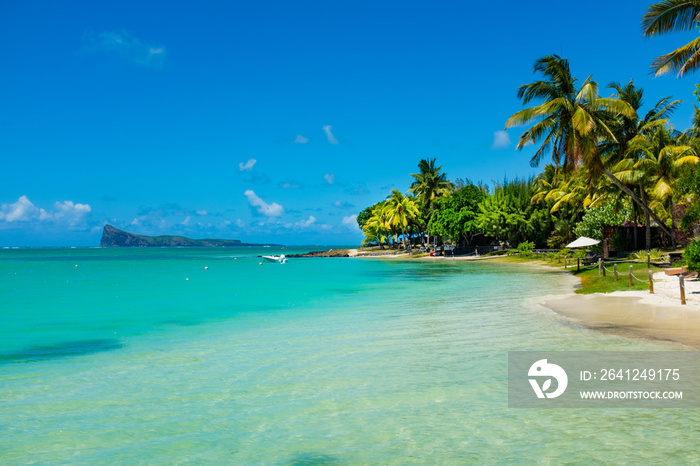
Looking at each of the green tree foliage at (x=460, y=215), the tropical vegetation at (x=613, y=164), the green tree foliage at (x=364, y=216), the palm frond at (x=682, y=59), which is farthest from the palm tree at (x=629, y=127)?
the green tree foliage at (x=364, y=216)

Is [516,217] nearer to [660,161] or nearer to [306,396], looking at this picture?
[660,161]

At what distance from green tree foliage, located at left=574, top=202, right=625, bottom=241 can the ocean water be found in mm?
32964

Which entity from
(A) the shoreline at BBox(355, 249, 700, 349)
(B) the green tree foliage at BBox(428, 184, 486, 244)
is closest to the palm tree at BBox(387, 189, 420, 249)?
(B) the green tree foliage at BBox(428, 184, 486, 244)

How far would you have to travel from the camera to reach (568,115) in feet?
102

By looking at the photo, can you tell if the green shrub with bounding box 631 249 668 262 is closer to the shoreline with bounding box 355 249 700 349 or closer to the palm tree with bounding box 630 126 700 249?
the palm tree with bounding box 630 126 700 249

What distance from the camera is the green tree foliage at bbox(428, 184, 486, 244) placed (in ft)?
224

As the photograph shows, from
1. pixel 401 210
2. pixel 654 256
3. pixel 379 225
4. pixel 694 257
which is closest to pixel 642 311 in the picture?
pixel 694 257

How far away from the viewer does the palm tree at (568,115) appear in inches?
1167

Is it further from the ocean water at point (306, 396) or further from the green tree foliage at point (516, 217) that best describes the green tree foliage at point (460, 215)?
the ocean water at point (306, 396)

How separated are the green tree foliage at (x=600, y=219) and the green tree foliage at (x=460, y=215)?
64.2ft

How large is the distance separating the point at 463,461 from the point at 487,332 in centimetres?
801

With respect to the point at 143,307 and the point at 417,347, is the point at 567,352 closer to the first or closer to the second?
the point at 417,347
